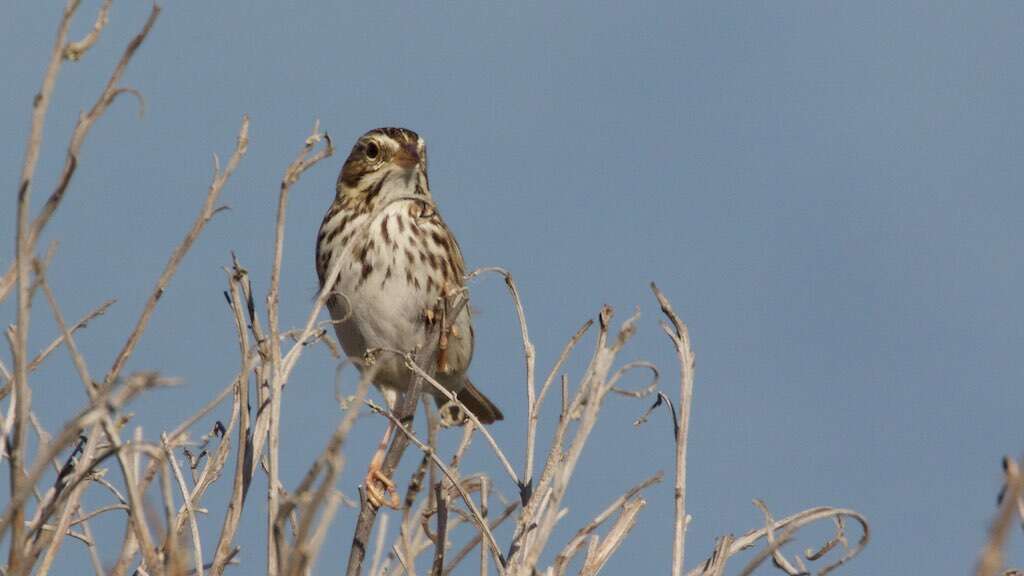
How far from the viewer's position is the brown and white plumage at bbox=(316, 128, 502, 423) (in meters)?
7.11

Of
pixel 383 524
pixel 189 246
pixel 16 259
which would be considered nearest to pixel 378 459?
pixel 383 524

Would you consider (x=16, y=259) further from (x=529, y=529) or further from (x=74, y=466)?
(x=529, y=529)

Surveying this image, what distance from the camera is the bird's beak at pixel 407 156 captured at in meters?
7.58

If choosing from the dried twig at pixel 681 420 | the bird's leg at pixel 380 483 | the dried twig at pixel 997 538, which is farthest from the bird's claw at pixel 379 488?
the dried twig at pixel 997 538

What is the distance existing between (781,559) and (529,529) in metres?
0.68

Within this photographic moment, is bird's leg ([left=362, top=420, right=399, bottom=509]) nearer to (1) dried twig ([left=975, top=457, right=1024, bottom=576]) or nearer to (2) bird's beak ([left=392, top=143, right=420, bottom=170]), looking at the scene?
(2) bird's beak ([left=392, top=143, right=420, bottom=170])

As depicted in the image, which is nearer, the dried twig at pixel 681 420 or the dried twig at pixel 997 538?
the dried twig at pixel 997 538

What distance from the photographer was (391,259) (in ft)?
23.3

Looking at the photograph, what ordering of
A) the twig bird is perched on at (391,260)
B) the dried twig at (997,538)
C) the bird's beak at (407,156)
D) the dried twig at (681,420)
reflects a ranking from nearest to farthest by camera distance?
the dried twig at (997,538) → the dried twig at (681,420) → the twig bird is perched on at (391,260) → the bird's beak at (407,156)

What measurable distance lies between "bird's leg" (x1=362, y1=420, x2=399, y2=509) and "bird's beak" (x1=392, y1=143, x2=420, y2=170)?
156cm

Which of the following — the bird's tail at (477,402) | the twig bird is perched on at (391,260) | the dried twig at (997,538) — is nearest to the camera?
the dried twig at (997,538)

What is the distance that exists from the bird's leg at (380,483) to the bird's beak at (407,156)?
1.56m

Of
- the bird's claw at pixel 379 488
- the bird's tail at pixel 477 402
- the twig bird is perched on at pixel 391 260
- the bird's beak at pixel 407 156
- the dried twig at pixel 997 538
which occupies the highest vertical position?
the bird's beak at pixel 407 156

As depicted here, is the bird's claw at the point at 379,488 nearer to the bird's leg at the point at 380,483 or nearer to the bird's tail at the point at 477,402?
the bird's leg at the point at 380,483
